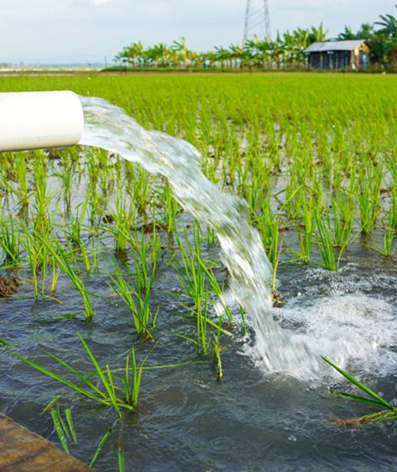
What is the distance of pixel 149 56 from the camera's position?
192 feet

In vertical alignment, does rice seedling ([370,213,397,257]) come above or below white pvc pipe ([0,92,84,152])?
below

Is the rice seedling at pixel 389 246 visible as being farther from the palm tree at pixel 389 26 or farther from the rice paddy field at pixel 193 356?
the palm tree at pixel 389 26

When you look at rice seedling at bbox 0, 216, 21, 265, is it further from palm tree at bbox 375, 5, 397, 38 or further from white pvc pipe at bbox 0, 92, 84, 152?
palm tree at bbox 375, 5, 397, 38

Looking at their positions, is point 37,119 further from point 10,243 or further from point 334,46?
point 334,46

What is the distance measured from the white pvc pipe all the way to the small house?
138 feet

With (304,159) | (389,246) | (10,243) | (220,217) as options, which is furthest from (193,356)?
(304,159)

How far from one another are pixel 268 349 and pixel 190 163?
3.89 ft

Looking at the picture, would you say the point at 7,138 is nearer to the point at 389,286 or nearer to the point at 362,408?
the point at 362,408

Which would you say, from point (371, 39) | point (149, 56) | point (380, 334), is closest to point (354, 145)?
point (380, 334)

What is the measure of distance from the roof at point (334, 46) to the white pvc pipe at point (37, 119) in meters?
42.4

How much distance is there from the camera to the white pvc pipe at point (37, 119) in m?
1.47

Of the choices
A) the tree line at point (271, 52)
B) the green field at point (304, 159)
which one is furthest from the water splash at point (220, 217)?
the tree line at point (271, 52)

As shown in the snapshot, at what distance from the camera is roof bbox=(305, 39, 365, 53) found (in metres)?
41.5

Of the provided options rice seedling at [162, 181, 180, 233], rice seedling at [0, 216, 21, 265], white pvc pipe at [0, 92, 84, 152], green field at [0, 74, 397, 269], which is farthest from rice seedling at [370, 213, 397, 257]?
white pvc pipe at [0, 92, 84, 152]
